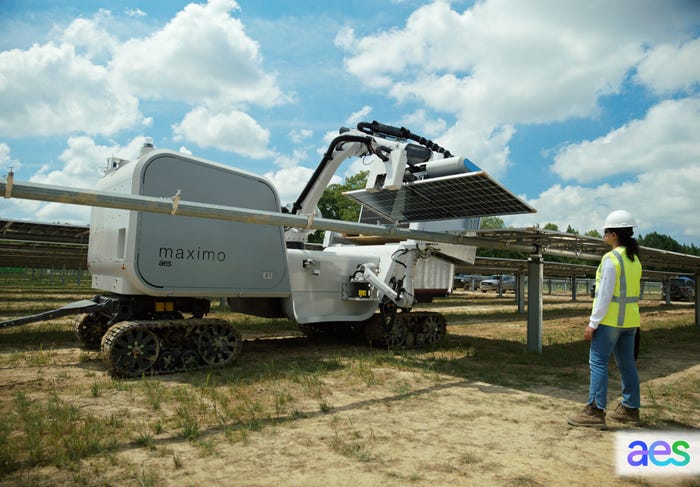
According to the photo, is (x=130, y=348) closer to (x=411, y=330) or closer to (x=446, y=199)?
(x=446, y=199)

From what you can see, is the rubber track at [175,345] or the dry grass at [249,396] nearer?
the dry grass at [249,396]

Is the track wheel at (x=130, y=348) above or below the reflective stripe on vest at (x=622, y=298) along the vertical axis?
below

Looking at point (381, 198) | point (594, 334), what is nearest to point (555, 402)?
point (594, 334)

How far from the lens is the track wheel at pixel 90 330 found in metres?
9.27

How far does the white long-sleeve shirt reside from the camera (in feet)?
17.5

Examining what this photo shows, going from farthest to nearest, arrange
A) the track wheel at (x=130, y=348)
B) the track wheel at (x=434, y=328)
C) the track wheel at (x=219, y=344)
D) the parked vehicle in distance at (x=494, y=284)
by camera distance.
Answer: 1. the parked vehicle in distance at (x=494, y=284)
2. the track wheel at (x=434, y=328)
3. the track wheel at (x=219, y=344)
4. the track wheel at (x=130, y=348)

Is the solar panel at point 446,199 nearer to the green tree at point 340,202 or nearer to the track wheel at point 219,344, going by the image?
the track wheel at point 219,344

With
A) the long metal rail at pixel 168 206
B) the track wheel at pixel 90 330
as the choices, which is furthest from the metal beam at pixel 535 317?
the track wheel at pixel 90 330

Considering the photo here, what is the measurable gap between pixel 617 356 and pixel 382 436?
282cm

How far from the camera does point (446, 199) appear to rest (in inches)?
359

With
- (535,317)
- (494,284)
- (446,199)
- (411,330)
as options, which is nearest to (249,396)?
(446,199)

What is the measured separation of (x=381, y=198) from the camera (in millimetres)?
9844

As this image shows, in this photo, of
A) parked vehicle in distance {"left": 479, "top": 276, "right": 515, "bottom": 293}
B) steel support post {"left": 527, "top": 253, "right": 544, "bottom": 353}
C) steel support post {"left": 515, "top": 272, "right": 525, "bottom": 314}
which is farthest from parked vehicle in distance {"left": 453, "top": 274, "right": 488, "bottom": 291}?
steel support post {"left": 527, "top": 253, "right": 544, "bottom": 353}

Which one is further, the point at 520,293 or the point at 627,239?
the point at 520,293
